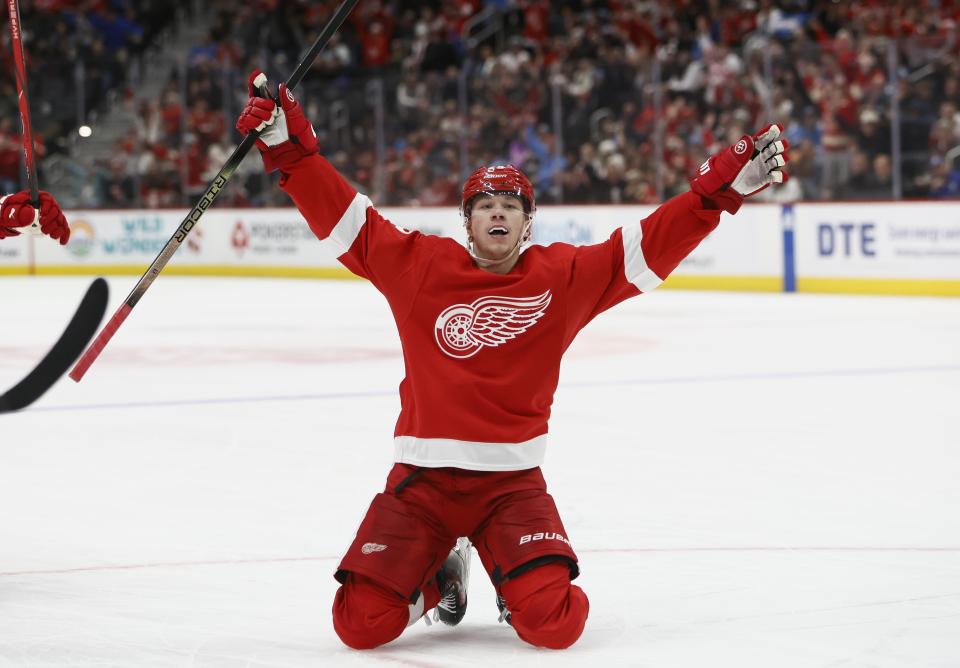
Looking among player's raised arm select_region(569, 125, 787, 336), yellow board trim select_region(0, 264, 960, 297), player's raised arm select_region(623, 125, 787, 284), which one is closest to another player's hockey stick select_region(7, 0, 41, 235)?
player's raised arm select_region(569, 125, 787, 336)

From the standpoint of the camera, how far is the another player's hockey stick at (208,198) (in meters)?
3.85

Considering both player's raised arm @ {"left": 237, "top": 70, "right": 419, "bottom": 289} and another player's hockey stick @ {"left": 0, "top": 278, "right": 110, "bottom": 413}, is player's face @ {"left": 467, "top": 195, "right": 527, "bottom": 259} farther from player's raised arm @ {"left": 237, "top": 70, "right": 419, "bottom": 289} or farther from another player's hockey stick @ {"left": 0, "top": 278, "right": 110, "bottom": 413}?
another player's hockey stick @ {"left": 0, "top": 278, "right": 110, "bottom": 413}

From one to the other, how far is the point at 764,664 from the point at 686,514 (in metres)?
1.60

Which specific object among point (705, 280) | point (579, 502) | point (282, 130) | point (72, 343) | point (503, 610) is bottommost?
point (705, 280)

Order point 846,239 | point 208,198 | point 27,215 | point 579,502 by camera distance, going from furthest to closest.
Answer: point 846,239 < point 579,502 < point 27,215 < point 208,198

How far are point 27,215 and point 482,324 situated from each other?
151cm

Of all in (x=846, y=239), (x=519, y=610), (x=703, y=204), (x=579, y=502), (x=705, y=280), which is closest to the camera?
(x=519, y=610)

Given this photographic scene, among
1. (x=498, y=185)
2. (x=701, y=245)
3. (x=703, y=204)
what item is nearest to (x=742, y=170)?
(x=703, y=204)

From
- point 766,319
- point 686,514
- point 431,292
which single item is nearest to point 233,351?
point 766,319

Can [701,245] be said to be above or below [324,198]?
below

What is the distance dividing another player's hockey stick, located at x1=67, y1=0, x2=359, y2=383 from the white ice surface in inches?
23.2

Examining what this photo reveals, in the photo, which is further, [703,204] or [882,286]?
[882,286]

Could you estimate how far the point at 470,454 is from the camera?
345 cm

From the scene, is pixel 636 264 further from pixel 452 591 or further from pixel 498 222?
pixel 452 591
